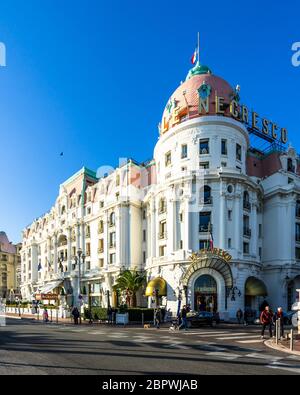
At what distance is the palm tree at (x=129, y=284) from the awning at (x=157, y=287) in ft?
11.1

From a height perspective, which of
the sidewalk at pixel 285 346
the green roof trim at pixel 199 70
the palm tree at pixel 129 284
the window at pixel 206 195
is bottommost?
the palm tree at pixel 129 284

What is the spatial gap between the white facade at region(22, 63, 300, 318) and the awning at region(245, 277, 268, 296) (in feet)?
0.37

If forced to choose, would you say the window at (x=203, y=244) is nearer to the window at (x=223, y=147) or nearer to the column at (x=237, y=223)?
the column at (x=237, y=223)

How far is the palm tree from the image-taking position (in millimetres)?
47750

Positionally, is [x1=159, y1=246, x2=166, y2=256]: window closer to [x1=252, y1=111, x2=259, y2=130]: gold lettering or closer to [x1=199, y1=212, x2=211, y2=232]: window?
[x1=199, y1=212, x2=211, y2=232]: window

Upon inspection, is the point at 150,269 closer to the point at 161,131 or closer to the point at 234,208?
the point at 234,208

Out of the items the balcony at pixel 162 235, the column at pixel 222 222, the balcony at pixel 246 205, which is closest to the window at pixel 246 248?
the column at pixel 222 222

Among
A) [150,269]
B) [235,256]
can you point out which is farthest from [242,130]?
[150,269]

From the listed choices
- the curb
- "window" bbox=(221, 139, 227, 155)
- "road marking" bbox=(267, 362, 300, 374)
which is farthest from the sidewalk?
"window" bbox=(221, 139, 227, 155)

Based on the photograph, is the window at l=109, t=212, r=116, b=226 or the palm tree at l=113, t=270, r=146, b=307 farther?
the window at l=109, t=212, r=116, b=226

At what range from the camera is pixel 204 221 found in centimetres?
4344

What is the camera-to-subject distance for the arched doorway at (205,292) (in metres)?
41.7

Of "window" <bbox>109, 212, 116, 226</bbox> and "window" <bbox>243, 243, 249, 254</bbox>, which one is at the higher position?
"window" <bbox>109, 212, 116, 226</bbox>

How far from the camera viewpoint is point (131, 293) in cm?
4816
